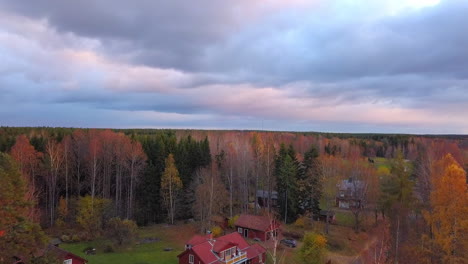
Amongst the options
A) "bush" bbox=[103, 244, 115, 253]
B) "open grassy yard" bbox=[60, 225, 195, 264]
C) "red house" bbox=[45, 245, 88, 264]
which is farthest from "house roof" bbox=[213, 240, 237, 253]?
"bush" bbox=[103, 244, 115, 253]

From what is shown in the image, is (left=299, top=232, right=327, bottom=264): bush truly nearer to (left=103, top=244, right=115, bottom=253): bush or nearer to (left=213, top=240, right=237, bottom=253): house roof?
(left=213, top=240, right=237, bottom=253): house roof

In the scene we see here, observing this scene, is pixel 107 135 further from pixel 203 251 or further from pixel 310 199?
pixel 310 199

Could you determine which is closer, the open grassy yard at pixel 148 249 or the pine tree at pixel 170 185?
the open grassy yard at pixel 148 249

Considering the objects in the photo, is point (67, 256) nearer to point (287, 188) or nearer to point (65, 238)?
point (65, 238)

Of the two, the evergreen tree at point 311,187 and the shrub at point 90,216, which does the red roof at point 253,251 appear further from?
the shrub at point 90,216

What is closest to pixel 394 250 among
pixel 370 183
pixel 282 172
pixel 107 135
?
pixel 370 183

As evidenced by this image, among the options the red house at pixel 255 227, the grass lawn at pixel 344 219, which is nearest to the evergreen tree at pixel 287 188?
the red house at pixel 255 227
